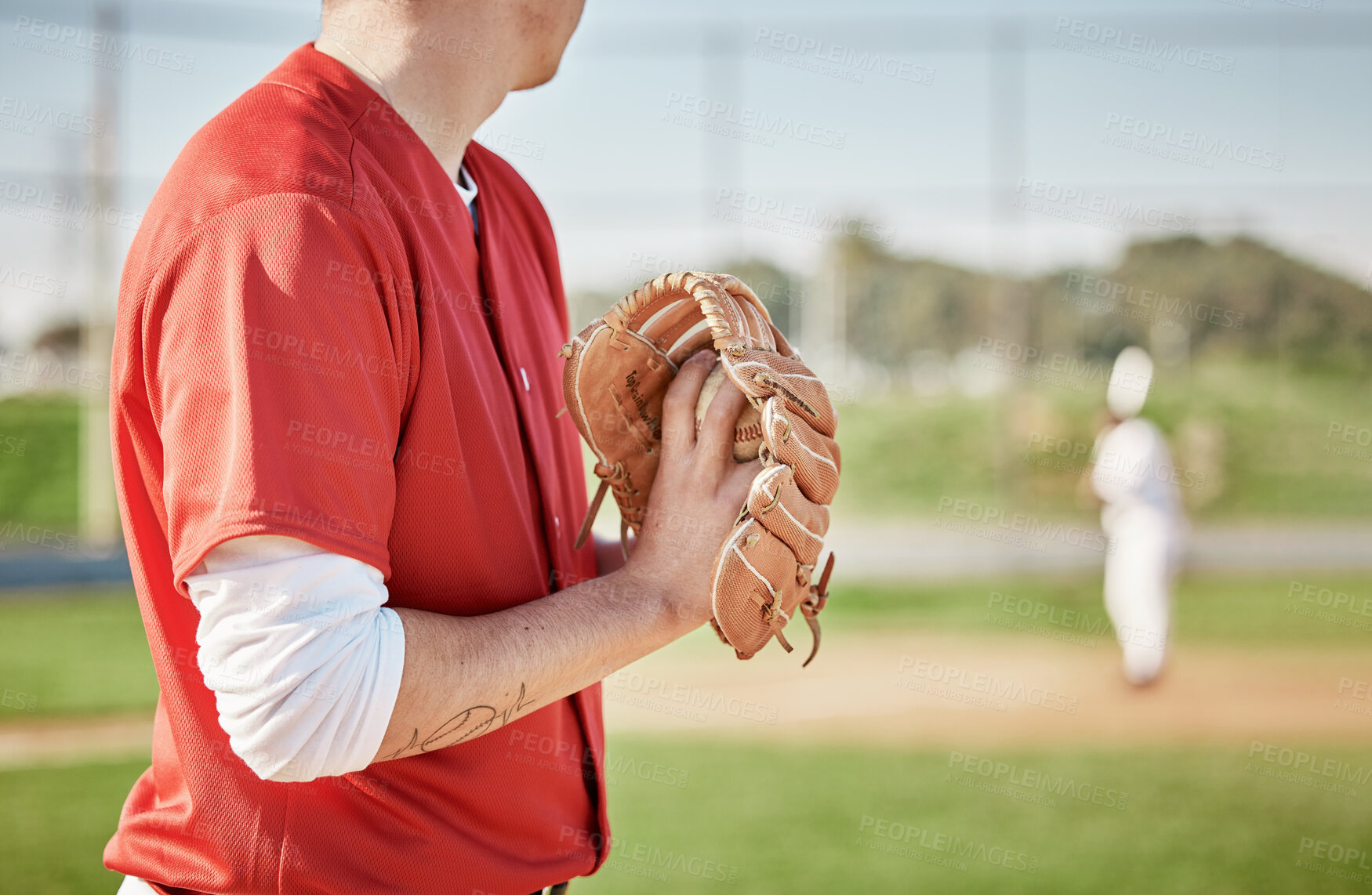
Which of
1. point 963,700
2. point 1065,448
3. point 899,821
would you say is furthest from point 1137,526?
point 1065,448

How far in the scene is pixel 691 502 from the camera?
1274 mm

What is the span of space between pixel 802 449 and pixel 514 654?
0.44 meters

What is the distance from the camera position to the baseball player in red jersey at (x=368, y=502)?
2.97ft

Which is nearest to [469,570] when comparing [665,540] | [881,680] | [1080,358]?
[665,540]

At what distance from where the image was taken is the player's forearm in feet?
A: 3.25

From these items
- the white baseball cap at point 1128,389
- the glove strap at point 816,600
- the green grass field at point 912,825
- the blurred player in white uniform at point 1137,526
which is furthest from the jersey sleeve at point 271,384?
the white baseball cap at point 1128,389

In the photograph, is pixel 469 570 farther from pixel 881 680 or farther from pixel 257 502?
pixel 881 680

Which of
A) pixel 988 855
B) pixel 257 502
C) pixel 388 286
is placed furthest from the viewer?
pixel 988 855

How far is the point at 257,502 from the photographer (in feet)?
2.88

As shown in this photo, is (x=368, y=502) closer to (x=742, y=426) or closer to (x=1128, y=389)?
(x=742, y=426)

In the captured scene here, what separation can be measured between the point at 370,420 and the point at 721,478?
49cm

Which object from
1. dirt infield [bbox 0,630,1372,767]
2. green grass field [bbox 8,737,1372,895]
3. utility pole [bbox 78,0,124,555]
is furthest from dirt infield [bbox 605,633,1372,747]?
utility pole [bbox 78,0,124,555]

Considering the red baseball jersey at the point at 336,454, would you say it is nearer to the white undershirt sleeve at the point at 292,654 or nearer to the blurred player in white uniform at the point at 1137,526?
the white undershirt sleeve at the point at 292,654

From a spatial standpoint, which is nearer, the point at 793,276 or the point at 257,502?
the point at 257,502
